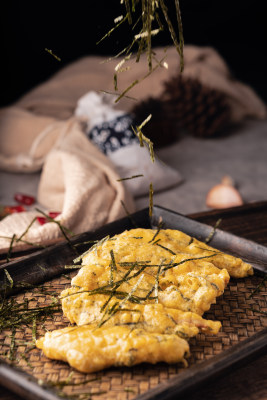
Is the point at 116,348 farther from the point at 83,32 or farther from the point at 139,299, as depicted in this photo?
the point at 83,32

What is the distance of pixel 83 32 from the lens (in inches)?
216

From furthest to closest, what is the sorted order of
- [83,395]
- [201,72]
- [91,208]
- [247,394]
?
[201,72]
[91,208]
[247,394]
[83,395]

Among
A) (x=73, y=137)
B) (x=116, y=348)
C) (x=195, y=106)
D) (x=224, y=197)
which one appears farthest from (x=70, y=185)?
(x=195, y=106)

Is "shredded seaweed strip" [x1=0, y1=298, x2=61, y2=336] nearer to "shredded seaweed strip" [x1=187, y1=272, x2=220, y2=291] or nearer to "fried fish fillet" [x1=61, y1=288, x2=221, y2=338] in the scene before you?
"fried fish fillet" [x1=61, y1=288, x2=221, y2=338]

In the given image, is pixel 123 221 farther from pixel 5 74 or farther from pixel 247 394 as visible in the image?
pixel 5 74

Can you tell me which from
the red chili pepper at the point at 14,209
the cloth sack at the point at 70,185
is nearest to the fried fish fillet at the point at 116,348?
the cloth sack at the point at 70,185

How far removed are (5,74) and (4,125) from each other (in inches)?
47.4

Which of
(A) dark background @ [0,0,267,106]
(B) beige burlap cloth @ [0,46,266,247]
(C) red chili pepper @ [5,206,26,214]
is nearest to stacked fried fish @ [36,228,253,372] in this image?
(B) beige burlap cloth @ [0,46,266,247]

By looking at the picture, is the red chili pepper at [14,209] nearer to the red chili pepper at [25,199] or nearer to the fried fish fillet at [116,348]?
the red chili pepper at [25,199]

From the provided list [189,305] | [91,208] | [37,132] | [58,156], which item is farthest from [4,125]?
[189,305]

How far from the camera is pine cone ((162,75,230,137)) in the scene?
192 inches

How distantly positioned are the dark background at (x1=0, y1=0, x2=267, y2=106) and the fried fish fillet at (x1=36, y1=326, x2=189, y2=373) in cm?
414

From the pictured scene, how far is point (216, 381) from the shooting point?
146 centimetres

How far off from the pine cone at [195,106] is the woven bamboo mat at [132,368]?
311 cm
